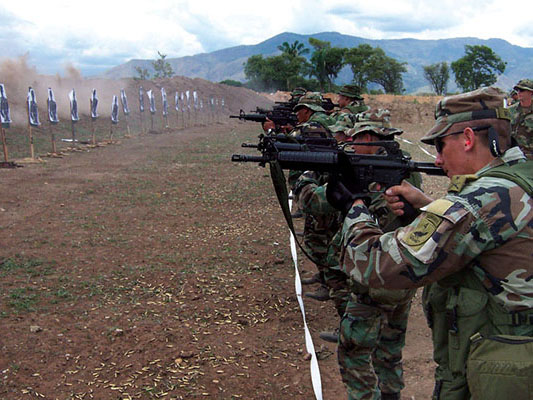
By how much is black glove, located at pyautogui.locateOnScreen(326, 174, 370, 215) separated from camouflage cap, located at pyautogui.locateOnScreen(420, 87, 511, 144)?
477 mm

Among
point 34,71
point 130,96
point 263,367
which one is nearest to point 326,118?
point 263,367

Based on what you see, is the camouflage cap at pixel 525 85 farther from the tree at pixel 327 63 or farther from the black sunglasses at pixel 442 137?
the tree at pixel 327 63

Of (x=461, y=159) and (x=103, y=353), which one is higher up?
(x=461, y=159)

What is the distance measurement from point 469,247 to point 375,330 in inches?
62.2

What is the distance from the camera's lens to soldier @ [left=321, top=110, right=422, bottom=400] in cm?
311

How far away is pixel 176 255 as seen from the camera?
667 cm

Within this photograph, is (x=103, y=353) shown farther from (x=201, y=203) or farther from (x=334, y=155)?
(x=201, y=203)

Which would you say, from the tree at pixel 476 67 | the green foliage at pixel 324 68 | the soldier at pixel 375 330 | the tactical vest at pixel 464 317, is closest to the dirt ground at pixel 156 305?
the soldier at pixel 375 330

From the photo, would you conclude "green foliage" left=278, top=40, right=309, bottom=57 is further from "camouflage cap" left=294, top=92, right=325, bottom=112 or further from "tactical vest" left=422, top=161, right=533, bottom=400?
"tactical vest" left=422, top=161, right=533, bottom=400

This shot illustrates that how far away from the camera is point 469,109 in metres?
1.91

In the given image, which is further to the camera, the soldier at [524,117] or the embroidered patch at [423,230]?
the soldier at [524,117]

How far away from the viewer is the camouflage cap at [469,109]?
1879 millimetres

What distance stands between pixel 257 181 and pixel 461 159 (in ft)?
35.1

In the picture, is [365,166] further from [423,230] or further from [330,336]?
[330,336]
